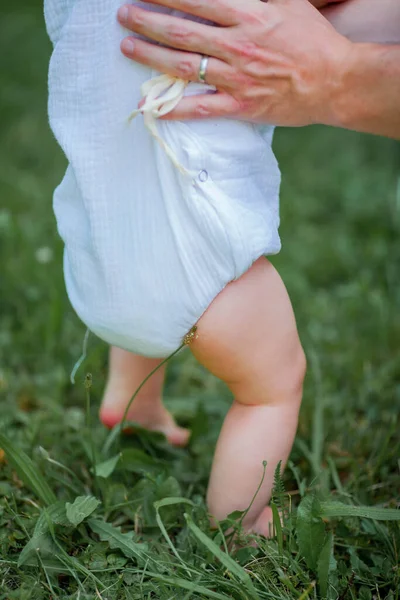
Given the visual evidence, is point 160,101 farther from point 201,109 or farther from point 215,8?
point 215,8

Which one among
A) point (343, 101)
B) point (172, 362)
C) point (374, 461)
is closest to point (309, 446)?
point (374, 461)

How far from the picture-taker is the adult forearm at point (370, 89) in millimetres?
1180

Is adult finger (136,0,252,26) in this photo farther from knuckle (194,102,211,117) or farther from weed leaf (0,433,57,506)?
weed leaf (0,433,57,506)

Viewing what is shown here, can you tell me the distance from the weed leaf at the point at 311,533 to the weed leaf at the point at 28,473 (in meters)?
0.43

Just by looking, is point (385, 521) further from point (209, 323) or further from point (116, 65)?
point (116, 65)

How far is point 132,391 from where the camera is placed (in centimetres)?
156

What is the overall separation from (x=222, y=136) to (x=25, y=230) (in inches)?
52.7

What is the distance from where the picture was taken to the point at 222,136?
117cm

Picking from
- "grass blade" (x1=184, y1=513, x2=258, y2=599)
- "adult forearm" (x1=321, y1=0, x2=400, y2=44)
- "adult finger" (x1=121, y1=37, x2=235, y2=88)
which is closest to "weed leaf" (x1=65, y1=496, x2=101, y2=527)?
"grass blade" (x1=184, y1=513, x2=258, y2=599)

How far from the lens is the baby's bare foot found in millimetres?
1560

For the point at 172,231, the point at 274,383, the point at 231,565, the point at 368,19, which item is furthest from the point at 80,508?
the point at 368,19

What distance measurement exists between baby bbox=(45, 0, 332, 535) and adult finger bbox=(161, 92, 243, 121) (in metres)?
0.02

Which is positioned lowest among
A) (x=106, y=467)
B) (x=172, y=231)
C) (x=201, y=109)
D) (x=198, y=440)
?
(x=198, y=440)

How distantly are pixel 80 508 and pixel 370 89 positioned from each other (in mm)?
826
